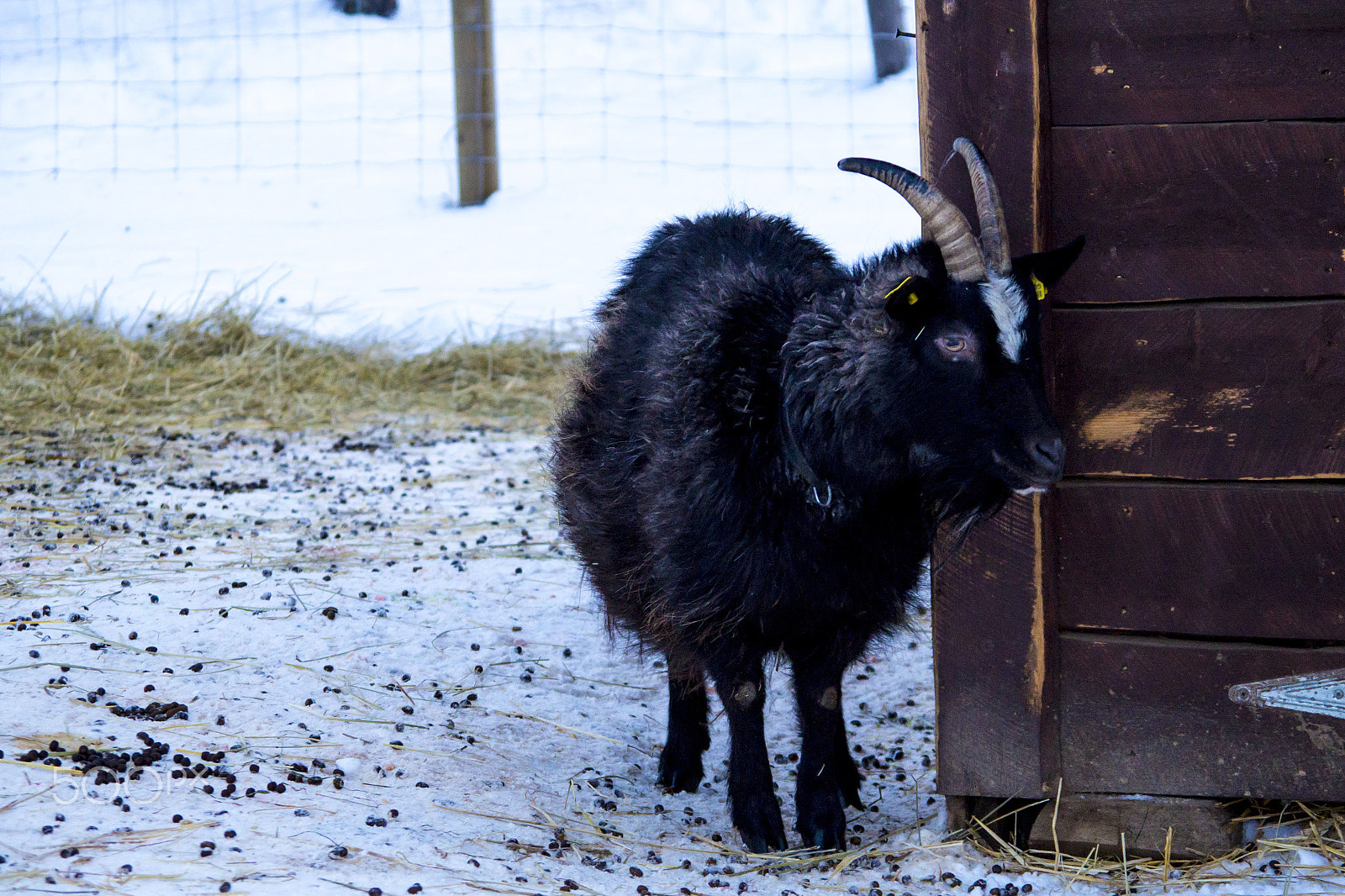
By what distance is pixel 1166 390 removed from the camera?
3.29m

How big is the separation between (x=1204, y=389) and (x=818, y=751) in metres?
1.43

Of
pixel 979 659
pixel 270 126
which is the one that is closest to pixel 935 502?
pixel 979 659

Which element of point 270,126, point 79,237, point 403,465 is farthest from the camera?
point 270,126

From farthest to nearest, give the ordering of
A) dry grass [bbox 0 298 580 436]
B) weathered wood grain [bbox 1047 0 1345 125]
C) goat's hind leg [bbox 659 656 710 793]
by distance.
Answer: dry grass [bbox 0 298 580 436] < goat's hind leg [bbox 659 656 710 793] < weathered wood grain [bbox 1047 0 1345 125]

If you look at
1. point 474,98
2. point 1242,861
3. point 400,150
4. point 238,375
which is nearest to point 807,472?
point 1242,861

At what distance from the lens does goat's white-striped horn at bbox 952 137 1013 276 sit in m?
3.08

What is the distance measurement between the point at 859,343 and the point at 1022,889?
145 cm

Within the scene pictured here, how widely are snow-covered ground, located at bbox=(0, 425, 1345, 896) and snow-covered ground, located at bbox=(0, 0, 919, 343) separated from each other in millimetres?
3573

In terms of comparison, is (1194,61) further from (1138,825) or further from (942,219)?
(1138,825)

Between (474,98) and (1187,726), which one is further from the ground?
(474,98)

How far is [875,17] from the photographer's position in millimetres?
14031

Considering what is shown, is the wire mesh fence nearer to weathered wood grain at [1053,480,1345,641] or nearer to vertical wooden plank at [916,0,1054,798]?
vertical wooden plank at [916,0,1054,798]

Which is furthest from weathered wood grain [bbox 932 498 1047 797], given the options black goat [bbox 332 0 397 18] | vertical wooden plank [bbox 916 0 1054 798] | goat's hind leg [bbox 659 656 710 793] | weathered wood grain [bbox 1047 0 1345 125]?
black goat [bbox 332 0 397 18]

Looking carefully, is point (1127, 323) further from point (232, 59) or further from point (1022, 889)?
point (232, 59)
